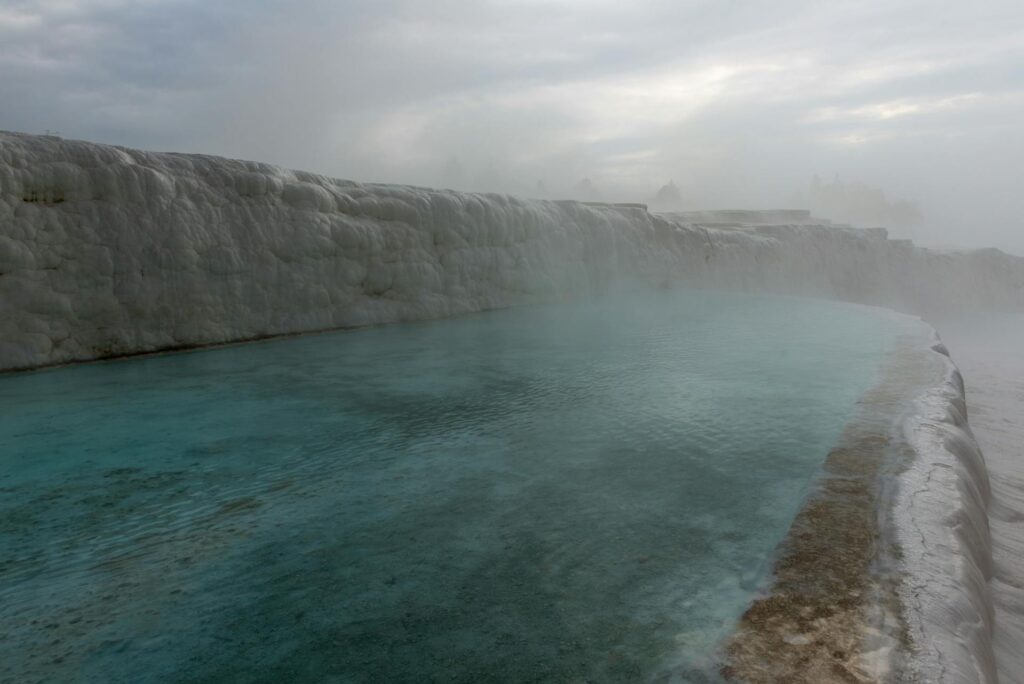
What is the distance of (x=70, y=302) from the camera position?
16.2 feet

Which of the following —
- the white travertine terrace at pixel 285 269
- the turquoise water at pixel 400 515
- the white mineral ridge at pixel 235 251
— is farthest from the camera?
the white mineral ridge at pixel 235 251

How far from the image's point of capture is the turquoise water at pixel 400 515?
4.79 feet

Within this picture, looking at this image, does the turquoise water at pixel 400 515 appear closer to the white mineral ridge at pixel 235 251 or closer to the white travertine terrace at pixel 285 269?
the white travertine terrace at pixel 285 269

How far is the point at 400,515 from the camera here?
2150mm

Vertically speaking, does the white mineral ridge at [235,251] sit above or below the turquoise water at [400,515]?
above

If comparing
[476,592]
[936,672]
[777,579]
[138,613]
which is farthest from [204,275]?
[936,672]

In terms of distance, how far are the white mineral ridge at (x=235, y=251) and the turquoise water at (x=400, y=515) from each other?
849mm

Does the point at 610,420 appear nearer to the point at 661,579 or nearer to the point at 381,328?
the point at 661,579

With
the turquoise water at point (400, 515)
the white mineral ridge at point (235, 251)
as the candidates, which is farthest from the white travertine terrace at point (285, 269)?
the turquoise water at point (400, 515)

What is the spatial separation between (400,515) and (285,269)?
14.9ft

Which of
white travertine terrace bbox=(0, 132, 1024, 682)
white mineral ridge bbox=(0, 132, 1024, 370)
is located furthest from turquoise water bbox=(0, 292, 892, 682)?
white mineral ridge bbox=(0, 132, 1024, 370)

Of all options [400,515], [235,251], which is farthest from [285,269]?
[400,515]

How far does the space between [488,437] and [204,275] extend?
12.4 ft

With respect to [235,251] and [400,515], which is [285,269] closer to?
[235,251]
